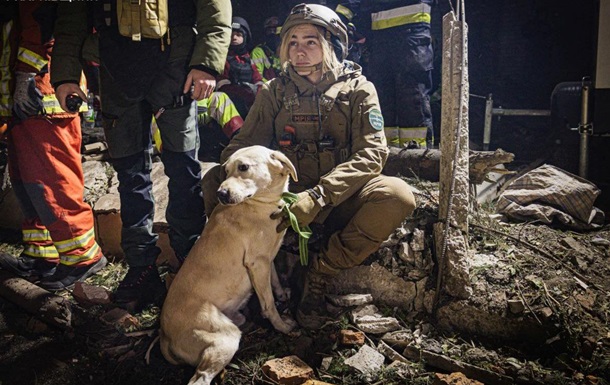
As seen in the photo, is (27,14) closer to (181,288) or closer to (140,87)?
(140,87)

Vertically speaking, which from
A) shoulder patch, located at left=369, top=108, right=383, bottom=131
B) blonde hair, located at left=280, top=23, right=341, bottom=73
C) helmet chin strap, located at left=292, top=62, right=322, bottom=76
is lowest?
shoulder patch, located at left=369, top=108, right=383, bottom=131

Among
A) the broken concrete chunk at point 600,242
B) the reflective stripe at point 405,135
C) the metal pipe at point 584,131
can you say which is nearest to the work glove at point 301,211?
the reflective stripe at point 405,135

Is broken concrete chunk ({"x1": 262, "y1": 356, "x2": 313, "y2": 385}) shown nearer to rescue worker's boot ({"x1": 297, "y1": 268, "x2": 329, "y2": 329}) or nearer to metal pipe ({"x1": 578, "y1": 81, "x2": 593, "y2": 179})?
rescue worker's boot ({"x1": 297, "y1": 268, "x2": 329, "y2": 329})

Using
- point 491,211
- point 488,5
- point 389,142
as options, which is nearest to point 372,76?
point 389,142

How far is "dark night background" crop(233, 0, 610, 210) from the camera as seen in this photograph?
700 cm

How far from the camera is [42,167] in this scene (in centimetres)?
347

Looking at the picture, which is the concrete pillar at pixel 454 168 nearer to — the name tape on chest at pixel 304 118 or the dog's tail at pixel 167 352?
the name tape on chest at pixel 304 118

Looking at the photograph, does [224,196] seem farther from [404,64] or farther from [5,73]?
[404,64]

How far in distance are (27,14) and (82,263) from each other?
6.70 feet

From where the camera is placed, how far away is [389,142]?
5.04 metres

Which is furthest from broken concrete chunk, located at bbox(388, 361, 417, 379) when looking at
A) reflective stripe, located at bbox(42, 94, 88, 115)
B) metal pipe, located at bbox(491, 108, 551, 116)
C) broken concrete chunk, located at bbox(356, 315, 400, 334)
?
metal pipe, located at bbox(491, 108, 551, 116)

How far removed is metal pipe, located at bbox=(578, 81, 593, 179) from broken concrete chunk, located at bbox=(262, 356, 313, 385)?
14.1 ft

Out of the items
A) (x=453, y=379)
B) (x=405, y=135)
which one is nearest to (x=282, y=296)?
(x=453, y=379)

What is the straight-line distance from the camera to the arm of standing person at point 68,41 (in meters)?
2.85
